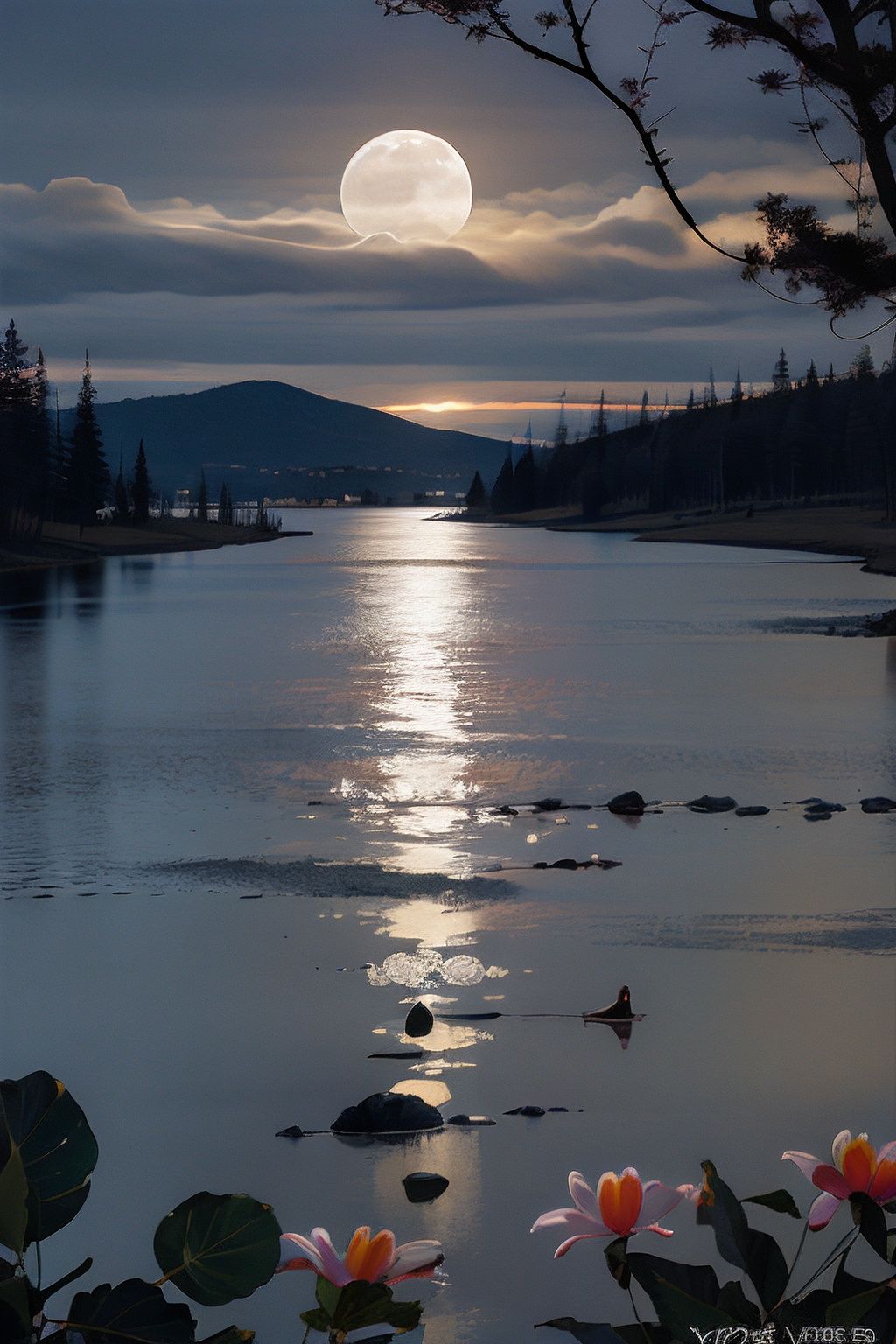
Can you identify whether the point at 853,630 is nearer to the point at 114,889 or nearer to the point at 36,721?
the point at 36,721

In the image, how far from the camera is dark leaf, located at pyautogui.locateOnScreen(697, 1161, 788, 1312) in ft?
9.28

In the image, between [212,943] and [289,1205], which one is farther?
[212,943]

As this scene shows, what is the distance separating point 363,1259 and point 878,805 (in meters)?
13.5

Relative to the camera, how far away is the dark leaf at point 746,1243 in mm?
2828

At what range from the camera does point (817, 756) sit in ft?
63.2

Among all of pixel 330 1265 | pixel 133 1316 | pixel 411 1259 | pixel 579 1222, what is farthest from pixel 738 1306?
pixel 133 1316

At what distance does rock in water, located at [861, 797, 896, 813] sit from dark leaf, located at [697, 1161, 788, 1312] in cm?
1303

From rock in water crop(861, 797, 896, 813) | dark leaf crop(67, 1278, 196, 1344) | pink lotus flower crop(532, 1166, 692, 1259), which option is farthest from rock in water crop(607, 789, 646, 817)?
dark leaf crop(67, 1278, 196, 1344)

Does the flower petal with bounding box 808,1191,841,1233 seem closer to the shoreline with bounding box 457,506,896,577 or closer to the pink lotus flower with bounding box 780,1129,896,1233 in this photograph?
the pink lotus flower with bounding box 780,1129,896,1233

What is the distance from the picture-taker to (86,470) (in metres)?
113

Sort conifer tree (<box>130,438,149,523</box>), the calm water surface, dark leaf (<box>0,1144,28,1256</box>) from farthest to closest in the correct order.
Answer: conifer tree (<box>130,438,149,523</box>) < the calm water surface < dark leaf (<box>0,1144,28,1256</box>)

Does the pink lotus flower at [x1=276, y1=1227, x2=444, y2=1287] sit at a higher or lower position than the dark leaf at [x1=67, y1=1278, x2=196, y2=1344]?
higher

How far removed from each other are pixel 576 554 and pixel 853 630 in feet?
227

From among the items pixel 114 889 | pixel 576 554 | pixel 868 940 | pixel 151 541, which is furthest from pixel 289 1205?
pixel 151 541
